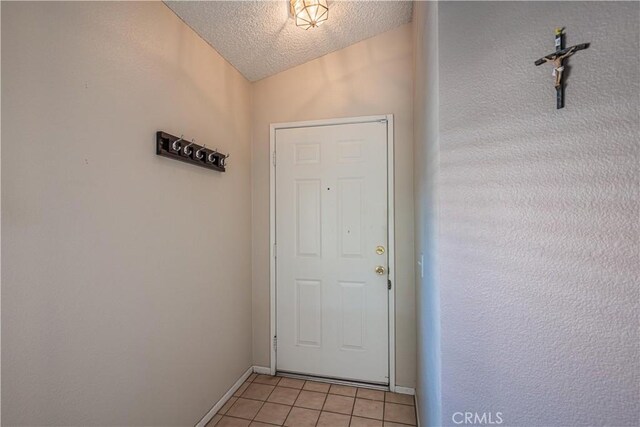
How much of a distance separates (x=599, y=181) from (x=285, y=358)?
7.54ft

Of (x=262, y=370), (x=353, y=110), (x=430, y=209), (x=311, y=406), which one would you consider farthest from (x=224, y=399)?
(x=353, y=110)

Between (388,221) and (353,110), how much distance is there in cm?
91

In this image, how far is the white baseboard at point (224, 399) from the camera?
1.79 metres

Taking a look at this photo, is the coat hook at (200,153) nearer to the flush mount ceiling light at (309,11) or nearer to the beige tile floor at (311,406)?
the flush mount ceiling light at (309,11)

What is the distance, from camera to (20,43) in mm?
923

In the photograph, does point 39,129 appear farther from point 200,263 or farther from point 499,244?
point 499,244

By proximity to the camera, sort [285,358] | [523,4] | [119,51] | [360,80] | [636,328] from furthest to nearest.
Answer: [285,358] → [360,80] → [119,51] → [523,4] → [636,328]

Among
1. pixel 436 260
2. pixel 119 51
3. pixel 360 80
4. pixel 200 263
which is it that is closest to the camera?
pixel 436 260

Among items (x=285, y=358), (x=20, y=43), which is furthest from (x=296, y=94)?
(x=285, y=358)

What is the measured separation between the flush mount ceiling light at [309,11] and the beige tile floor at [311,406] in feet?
8.16

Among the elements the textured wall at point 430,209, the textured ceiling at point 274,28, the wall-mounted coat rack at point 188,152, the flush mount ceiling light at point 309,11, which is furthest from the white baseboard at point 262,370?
the flush mount ceiling light at point 309,11

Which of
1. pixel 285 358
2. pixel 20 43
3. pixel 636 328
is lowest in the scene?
pixel 285 358

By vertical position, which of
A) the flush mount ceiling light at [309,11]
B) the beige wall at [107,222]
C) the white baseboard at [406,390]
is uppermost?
the flush mount ceiling light at [309,11]

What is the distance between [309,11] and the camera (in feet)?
5.38
